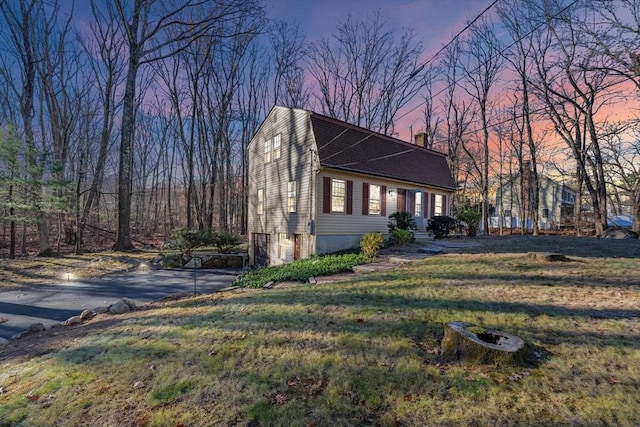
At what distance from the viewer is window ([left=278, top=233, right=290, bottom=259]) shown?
13453 mm

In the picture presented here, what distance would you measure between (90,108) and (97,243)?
11.6 m

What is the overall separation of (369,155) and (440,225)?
16.6ft

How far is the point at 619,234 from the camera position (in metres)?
13.9

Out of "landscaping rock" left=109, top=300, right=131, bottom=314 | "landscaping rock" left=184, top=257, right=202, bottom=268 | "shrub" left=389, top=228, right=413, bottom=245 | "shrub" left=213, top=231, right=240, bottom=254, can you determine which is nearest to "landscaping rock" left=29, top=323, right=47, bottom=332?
"landscaping rock" left=109, top=300, right=131, bottom=314

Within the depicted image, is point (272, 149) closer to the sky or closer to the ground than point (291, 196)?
closer to the sky

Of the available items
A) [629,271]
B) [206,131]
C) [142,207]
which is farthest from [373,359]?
[142,207]

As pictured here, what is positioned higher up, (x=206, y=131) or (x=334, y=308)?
(x=206, y=131)

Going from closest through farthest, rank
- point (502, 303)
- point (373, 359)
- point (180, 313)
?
1. point (373, 359)
2. point (502, 303)
3. point (180, 313)

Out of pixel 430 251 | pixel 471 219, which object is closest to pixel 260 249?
pixel 430 251

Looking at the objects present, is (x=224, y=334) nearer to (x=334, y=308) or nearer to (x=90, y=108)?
(x=334, y=308)

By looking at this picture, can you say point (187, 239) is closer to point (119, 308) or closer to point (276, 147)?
point (276, 147)

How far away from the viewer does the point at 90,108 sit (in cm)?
2350

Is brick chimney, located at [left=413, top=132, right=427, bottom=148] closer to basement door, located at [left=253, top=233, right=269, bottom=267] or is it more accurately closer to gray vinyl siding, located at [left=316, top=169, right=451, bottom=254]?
gray vinyl siding, located at [left=316, top=169, right=451, bottom=254]

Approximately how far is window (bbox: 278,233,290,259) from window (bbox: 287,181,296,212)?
1314 millimetres
